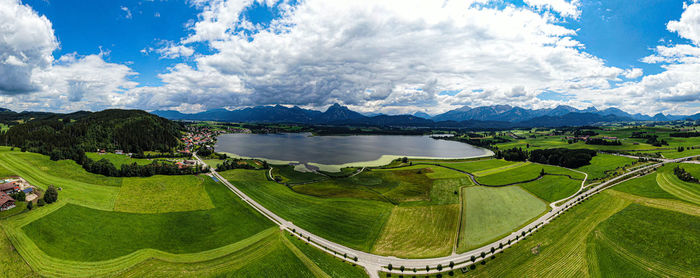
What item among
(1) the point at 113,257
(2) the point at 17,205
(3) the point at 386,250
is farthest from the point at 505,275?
(2) the point at 17,205

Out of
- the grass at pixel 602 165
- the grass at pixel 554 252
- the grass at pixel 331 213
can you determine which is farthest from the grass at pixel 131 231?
the grass at pixel 602 165

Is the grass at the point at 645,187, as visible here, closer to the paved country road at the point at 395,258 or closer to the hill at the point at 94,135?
the paved country road at the point at 395,258

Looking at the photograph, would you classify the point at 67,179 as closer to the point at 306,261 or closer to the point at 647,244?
the point at 306,261

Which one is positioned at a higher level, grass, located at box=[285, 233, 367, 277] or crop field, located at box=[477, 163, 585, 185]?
crop field, located at box=[477, 163, 585, 185]

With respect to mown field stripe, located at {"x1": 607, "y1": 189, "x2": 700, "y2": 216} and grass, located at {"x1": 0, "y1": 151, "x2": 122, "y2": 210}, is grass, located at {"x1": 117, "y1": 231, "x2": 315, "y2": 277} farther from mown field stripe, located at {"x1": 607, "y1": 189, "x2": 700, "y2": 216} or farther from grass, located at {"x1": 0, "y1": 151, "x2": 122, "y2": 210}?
mown field stripe, located at {"x1": 607, "y1": 189, "x2": 700, "y2": 216}

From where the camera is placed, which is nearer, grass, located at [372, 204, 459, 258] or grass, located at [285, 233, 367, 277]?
grass, located at [285, 233, 367, 277]

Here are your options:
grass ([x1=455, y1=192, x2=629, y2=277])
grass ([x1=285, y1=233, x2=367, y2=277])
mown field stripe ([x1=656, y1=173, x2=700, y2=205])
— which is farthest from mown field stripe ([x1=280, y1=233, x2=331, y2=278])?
mown field stripe ([x1=656, y1=173, x2=700, y2=205])
